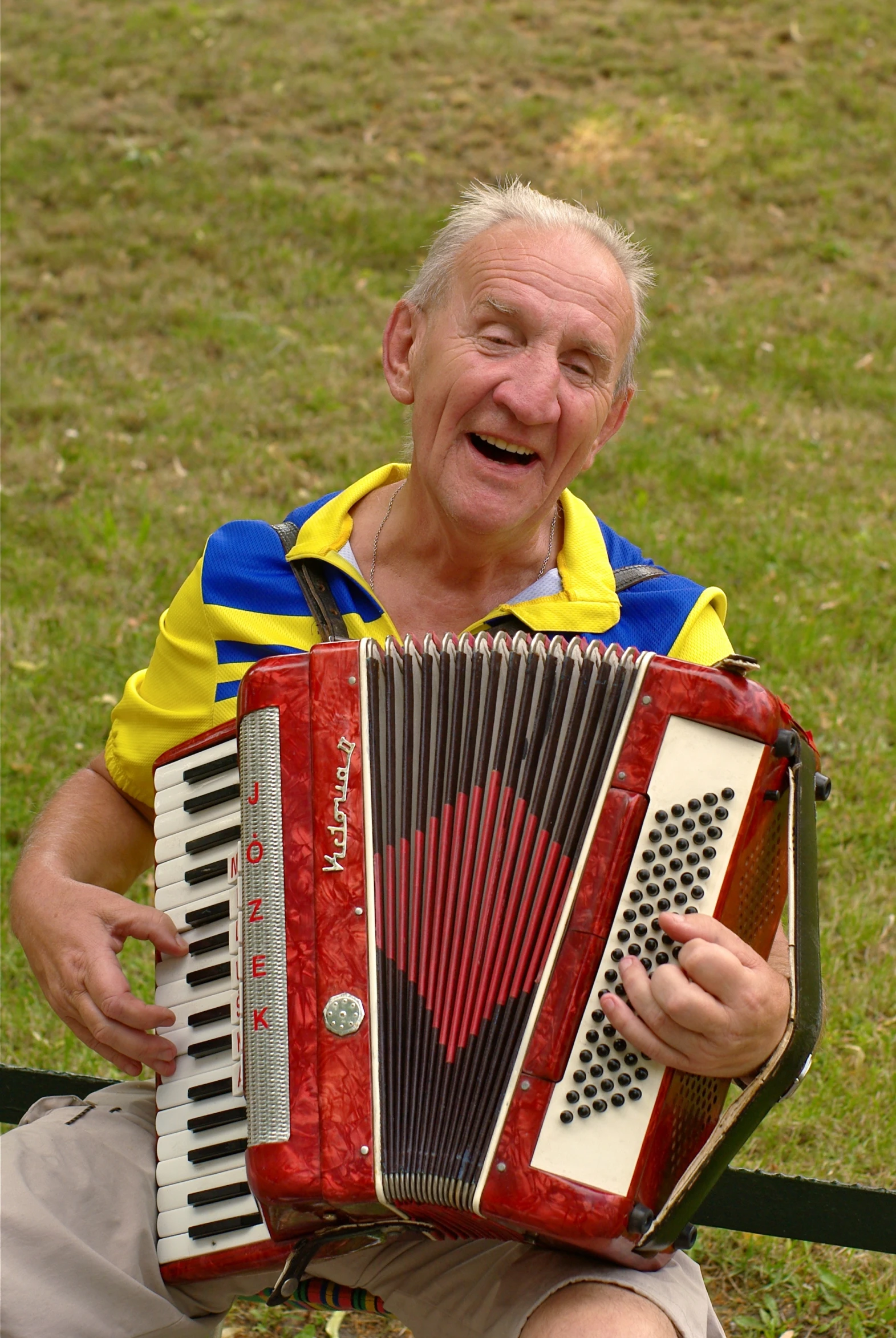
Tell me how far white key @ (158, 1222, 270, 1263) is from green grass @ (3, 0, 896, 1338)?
1.31 meters

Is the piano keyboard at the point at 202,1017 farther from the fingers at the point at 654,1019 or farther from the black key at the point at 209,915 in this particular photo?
the fingers at the point at 654,1019

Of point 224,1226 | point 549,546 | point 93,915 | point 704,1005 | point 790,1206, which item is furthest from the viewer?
point 549,546

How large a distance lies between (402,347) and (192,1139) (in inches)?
60.0

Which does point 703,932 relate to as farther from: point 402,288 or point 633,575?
point 402,288

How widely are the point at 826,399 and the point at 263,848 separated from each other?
537cm

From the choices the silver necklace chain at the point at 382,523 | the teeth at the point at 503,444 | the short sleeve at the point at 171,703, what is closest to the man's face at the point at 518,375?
the teeth at the point at 503,444

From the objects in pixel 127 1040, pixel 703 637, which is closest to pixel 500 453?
pixel 703 637

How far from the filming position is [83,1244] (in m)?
1.96

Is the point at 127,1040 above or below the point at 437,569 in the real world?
below

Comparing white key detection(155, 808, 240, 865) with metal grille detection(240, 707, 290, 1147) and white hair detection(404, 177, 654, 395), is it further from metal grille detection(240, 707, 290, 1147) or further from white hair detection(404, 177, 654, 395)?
white hair detection(404, 177, 654, 395)

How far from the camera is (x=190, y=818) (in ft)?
6.73

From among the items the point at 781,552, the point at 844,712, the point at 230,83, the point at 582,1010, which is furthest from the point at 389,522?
the point at 230,83

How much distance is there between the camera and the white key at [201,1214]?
187cm

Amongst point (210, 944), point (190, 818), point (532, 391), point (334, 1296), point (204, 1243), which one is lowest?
point (334, 1296)
